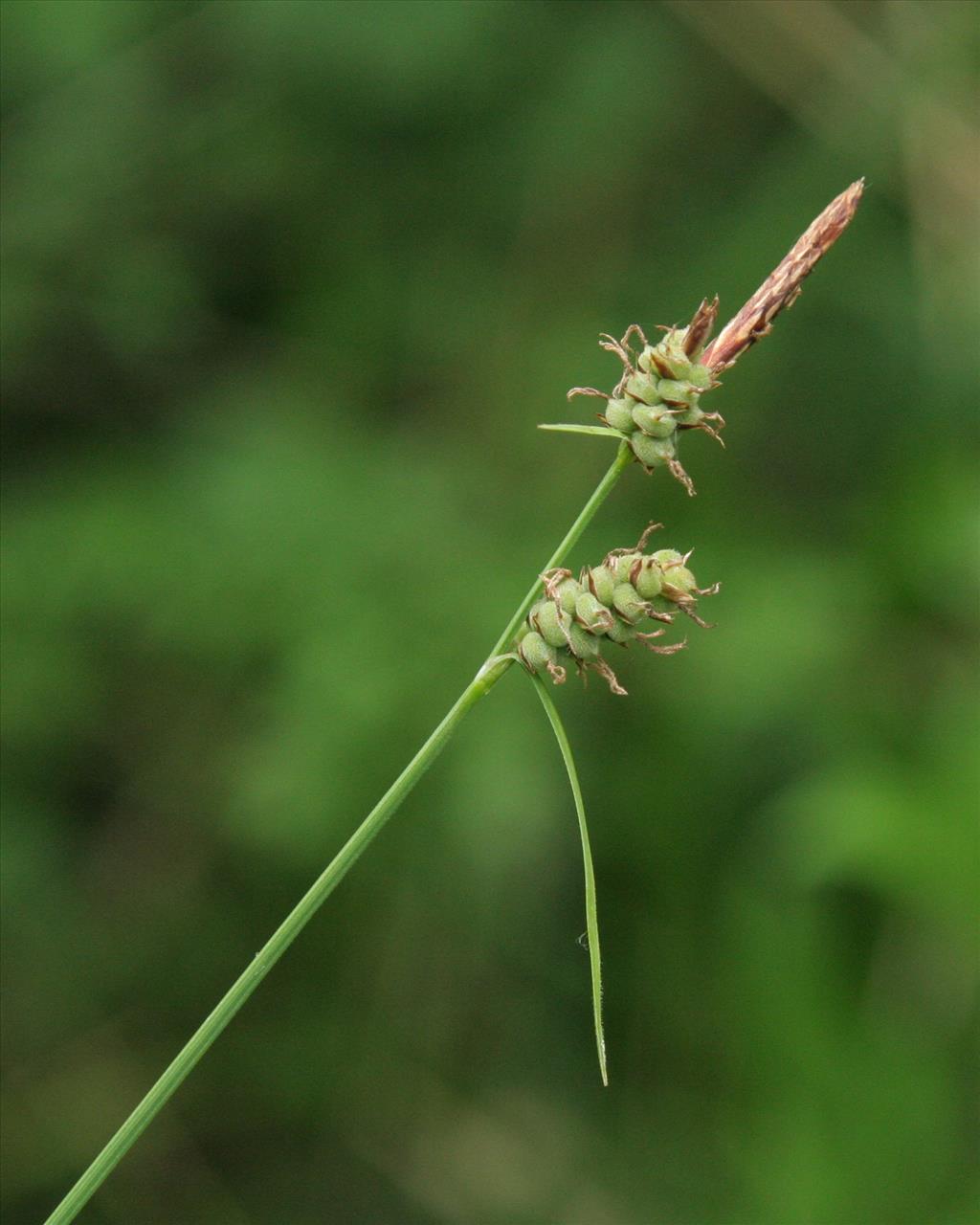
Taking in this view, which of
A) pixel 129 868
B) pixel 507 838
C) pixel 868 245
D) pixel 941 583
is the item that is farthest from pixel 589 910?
pixel 868 245

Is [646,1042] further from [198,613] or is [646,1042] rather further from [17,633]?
[17,633]

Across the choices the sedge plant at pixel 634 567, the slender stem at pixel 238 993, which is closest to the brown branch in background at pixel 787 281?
the sedge plant at pixel 634 567

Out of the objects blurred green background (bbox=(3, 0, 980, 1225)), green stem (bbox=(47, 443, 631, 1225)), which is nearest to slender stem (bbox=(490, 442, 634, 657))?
green stem (bbox=(47, 443, 631, 1225))

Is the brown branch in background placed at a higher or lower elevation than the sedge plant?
higher

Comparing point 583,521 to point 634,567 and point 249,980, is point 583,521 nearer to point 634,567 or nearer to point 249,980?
point 634,567

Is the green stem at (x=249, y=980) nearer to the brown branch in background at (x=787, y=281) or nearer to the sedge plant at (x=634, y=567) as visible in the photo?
the sedge plant at (x=634, y=567)

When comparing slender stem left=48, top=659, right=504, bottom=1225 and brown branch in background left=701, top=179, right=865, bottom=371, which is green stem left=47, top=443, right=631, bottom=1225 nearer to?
slender stem left=48, top=659, right=504, bottom=1225
